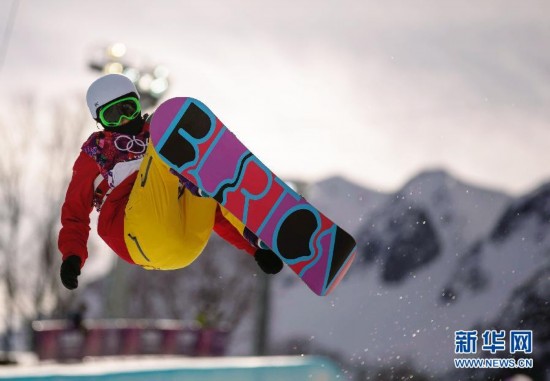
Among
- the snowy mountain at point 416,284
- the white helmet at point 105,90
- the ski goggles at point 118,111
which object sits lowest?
the snowy mountain at point 416,284

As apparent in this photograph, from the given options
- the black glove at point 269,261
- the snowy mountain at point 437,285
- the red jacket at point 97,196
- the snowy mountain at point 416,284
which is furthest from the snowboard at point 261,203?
the snowy mountain at point 437,285

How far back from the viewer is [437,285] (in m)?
7.97

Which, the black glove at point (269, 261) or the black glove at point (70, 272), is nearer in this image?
the black glove at point (70, 272)

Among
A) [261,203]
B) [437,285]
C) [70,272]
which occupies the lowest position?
[437,285]

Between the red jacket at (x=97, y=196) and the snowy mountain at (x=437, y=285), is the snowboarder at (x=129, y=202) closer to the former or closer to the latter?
the red jacket at (x=97, y=196)

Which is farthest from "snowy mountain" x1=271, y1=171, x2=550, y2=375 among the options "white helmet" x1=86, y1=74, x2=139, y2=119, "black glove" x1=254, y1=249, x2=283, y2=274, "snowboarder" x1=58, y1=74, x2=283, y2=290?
"white helmet" x1=86, y1=74, x2=139, y2=119

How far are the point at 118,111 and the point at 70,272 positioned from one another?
Result: 652 millimetres

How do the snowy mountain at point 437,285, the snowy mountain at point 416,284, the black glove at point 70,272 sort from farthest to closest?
the snowy mountain at point 416,284
the snowy mountain at point 437,285
the black glove at point 70,272

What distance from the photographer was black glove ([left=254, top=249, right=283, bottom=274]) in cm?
362

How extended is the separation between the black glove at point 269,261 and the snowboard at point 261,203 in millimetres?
105

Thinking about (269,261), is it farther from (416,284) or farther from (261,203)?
(416,284)

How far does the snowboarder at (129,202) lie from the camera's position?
3443 mm

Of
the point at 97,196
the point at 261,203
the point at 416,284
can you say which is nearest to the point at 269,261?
the point at 261,203

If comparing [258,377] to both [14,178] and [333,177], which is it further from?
[333,177]
